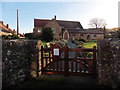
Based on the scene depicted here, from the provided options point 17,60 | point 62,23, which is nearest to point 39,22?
point 62,23

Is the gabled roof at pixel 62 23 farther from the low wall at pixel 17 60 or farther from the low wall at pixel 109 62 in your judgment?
the low wall at pixel 109 62

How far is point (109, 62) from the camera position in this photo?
4160 millimetres

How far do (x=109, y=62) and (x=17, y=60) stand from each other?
3.67 metres

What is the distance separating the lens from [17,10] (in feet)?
76.7

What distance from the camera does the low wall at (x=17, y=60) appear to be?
4066 mm

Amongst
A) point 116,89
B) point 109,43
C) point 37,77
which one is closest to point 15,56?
point 37,77

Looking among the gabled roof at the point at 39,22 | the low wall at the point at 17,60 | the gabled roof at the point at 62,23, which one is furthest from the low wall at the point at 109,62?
the gabled roof at the point at 39,22

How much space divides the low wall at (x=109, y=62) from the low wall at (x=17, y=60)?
289 centimetres

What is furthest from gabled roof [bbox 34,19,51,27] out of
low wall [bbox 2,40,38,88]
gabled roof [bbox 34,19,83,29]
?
low wall [bbox 2,40,38,88]

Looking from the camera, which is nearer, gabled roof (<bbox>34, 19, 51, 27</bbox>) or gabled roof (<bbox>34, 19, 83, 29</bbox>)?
gabled roof (<bbox>34, 19, 51, 27</bbox>)

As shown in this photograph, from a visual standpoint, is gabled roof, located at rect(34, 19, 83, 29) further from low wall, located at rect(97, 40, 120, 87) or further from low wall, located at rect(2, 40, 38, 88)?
low wall, located at rect(97, 40, 120, 87)

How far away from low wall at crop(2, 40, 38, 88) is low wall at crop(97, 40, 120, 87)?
114 inches

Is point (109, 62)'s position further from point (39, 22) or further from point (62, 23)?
point (39, 22)

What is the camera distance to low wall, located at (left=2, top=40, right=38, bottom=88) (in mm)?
4066
